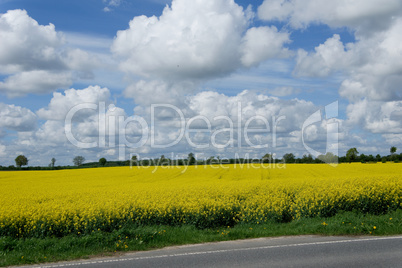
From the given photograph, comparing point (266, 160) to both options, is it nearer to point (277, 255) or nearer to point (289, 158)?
point (289, 158)

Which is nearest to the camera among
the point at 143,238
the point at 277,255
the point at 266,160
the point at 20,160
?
the point at 277,255

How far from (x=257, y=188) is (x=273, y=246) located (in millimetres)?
9226

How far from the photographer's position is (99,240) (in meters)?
10.8

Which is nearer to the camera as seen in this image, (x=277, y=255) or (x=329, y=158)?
(x=277, y=255)

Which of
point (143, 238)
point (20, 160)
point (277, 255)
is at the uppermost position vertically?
point (277, 255)

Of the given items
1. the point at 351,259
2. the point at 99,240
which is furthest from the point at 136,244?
the point at 351,259

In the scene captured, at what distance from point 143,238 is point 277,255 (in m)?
4.40

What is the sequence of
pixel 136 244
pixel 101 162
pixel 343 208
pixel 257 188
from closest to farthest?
pixel 136 244, pixel 343 208, pixel 257 188, pixel 101 162

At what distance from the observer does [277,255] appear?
8.82 metres

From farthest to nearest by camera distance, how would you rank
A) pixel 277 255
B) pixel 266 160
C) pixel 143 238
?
pixel 266 160 < pixel 143 238 < pixel 277 255

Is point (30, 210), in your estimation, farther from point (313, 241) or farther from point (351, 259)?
point (351, 259)

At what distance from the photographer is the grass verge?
390 inches

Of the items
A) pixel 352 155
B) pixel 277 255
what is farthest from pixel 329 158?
pixel 277 255

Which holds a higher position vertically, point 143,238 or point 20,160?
point 143,238
